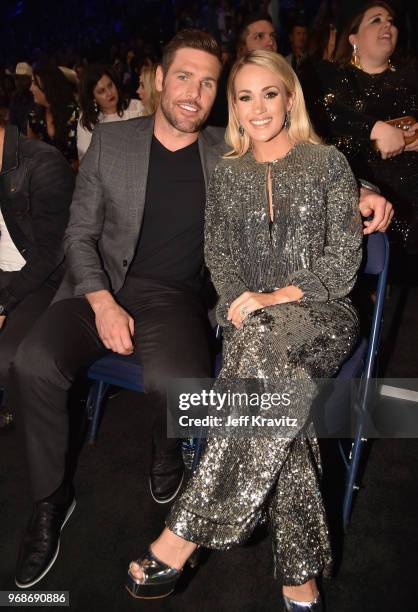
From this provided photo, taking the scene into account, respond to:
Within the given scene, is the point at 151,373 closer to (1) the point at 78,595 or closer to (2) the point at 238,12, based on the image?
(1) the point at 78,595

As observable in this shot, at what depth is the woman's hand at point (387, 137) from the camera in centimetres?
270

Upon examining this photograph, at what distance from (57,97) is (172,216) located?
2.98m

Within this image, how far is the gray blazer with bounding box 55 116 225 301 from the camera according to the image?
7.24 ft

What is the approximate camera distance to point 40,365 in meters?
1.92

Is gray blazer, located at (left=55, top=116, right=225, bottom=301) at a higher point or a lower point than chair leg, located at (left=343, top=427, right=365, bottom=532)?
higher

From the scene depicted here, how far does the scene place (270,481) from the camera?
167 cm

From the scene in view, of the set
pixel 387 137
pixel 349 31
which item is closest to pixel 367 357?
pixel 387 137


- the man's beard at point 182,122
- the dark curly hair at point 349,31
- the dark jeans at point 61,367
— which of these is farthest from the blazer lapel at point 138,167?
the dark curly hair at point 349,31

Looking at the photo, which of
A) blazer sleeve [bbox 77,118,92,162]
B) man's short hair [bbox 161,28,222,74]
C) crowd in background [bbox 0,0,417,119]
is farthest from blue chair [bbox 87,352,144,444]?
crowd in background [bbox 0,0,417,119]

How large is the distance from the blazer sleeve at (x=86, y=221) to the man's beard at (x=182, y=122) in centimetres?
29

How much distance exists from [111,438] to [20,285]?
0.84m

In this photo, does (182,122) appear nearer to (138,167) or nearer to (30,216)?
(138,167)

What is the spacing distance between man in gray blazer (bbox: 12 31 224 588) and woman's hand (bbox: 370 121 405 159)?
33.6 inches

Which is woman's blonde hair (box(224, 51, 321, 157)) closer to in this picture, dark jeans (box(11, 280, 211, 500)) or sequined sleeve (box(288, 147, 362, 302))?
sequined sleeve (box(288, 147, 362, 302))
